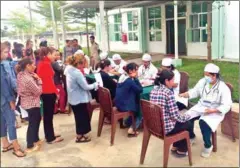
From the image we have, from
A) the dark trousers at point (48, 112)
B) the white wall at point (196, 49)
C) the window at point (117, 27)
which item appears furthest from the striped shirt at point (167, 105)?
the window at point (117, 27)

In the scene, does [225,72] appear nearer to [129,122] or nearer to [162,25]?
[129,122]

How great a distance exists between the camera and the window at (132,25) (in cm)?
1565

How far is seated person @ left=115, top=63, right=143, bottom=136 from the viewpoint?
3529mm

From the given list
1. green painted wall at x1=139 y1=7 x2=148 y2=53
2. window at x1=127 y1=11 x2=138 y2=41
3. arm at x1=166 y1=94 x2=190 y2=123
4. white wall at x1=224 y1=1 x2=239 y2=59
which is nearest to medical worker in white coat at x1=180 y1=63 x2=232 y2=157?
arm at x1=166 y1=94 x2=190 y2=123

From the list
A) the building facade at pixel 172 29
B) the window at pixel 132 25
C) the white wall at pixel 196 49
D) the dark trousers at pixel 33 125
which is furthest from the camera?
the window at pixel 132 25

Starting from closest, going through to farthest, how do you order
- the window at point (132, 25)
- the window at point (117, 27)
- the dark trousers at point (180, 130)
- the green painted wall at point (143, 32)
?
the dark trousers at point (180, 130) → the green painted wall at point (143, 32) → the window at point (132, 25) → the window at point (117, 27)

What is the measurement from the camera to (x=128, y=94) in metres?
3.61

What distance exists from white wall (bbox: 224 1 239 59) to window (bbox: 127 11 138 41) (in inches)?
255

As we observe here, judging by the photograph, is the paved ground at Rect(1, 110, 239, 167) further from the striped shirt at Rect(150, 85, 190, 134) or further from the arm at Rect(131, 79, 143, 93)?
the arm at Rect(131, 79, 143, 93)

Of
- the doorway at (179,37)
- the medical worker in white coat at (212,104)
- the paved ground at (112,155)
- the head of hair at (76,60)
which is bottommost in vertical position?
the paved ground at (112,155)

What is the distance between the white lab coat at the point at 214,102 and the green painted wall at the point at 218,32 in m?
7.59

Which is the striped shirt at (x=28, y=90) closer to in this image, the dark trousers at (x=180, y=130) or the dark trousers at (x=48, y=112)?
the dark trousers at (x=48, y=112)

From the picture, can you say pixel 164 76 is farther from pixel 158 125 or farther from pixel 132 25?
pixel 132 25

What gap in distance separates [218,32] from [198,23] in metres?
1.53
